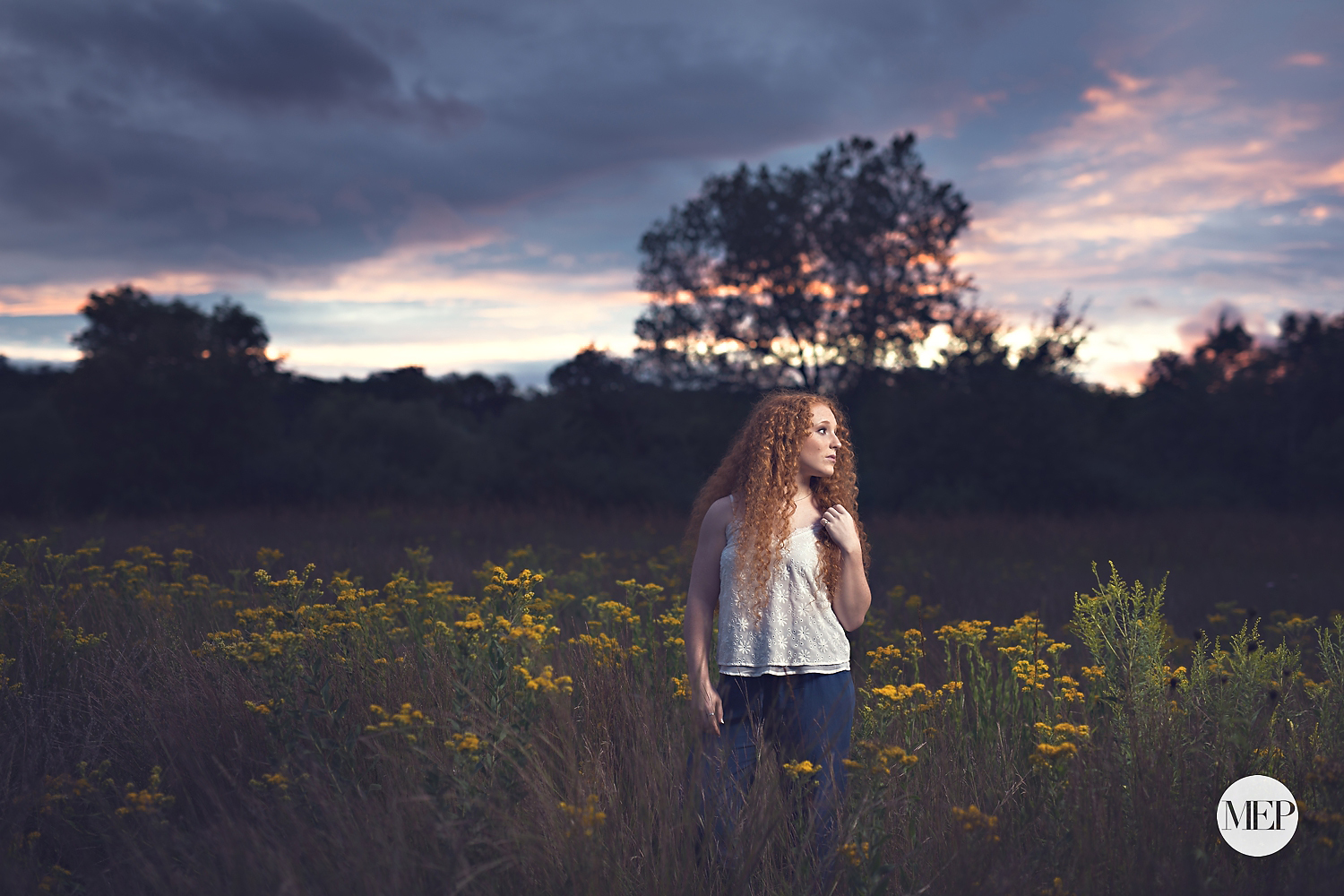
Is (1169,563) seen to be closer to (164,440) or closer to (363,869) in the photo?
(363,869)

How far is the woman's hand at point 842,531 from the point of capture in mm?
2836

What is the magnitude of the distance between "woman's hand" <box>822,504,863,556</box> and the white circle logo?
4.80 feet

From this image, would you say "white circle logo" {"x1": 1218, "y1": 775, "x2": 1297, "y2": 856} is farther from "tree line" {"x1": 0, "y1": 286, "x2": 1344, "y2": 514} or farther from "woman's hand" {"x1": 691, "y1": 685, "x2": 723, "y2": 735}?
"tree line" {"x1": 0, "y1": 286, "x2": 1344, "y2": 514}

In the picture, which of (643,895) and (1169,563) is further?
(1169,563)

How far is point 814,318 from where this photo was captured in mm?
22938

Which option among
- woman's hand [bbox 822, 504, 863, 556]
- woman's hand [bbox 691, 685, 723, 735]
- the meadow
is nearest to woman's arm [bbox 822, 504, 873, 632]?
woman's hand [bbox 822, 504, 863, 556]

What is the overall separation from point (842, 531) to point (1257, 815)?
1631 millimetres

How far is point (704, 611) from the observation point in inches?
113

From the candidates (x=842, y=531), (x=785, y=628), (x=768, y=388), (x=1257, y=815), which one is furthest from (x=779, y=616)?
(x=768, y=388)

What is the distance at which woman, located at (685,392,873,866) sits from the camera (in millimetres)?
2688

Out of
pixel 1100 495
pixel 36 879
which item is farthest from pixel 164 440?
pixel 1100 495

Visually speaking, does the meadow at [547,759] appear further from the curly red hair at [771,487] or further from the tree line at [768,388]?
the tree line at [768,388]

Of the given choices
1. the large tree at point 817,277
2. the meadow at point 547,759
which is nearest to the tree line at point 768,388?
the large tree at point 817,277

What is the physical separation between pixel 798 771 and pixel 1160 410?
27267 mm
